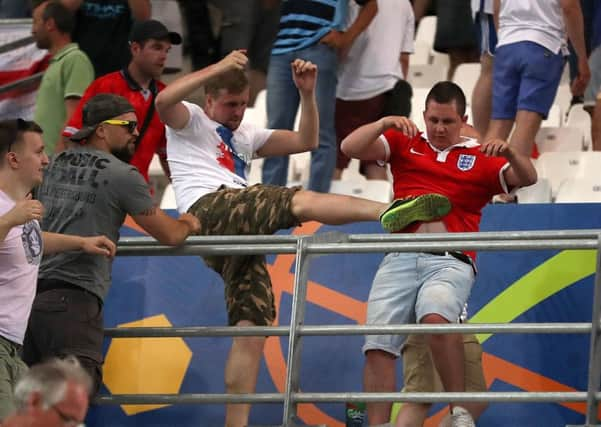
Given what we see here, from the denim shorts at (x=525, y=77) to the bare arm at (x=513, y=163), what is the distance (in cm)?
183

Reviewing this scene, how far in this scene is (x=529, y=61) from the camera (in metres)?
8.95

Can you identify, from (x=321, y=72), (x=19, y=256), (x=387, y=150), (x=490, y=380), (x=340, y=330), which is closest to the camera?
(x=19, y=256)

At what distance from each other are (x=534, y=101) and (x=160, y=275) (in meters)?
2.45

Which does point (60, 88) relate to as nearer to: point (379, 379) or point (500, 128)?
point (500, 128)

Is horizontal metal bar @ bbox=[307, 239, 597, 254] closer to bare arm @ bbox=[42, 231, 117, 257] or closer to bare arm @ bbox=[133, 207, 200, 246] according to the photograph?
bare arm @ bbox=[133, 207, 200, 246]

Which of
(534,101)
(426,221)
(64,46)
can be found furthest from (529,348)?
(64,46)

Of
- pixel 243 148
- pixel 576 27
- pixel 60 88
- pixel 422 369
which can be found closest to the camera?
pixel 422 369

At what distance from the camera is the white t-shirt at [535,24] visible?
900 cm

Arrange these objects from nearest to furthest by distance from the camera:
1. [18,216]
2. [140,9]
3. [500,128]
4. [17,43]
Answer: [18,216] → [500,128] → [140,9] → [17,43]

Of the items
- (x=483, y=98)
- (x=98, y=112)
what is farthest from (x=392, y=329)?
(x=483, y=98)

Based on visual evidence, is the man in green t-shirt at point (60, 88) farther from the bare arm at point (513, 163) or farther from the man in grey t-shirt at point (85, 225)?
the bare arm at point (513, 163)

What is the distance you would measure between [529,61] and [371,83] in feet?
3.98

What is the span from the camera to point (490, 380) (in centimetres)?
789

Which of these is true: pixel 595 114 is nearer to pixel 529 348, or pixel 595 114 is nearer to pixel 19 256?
pixel 529 348
